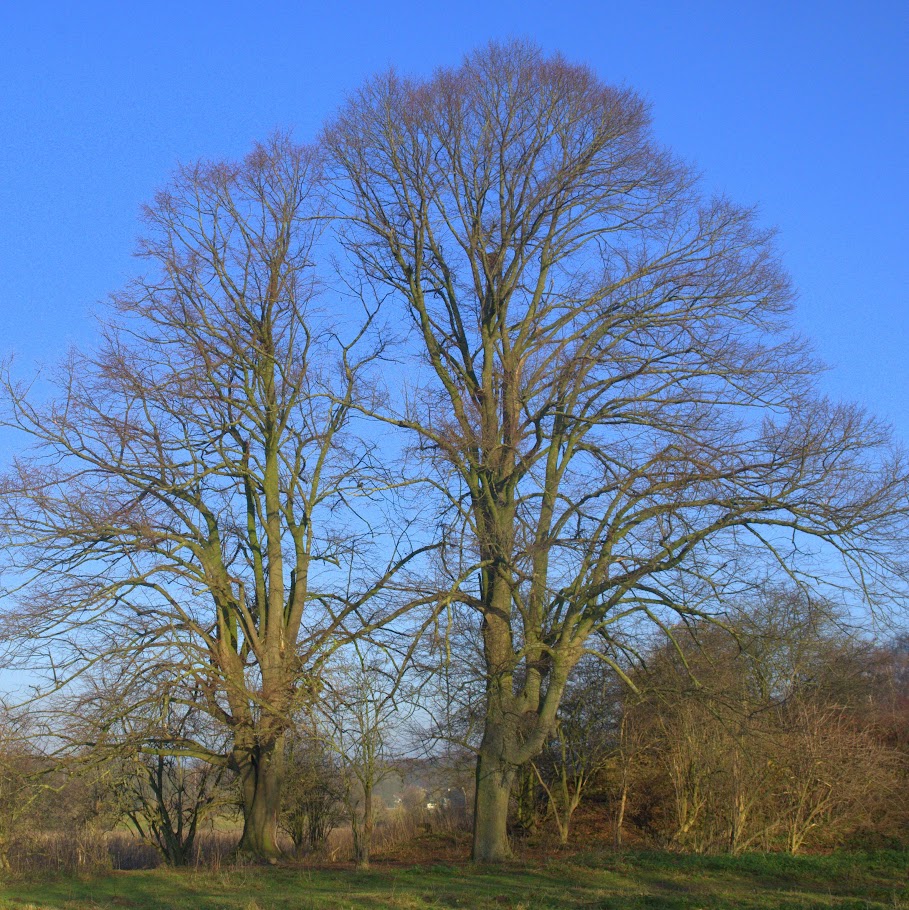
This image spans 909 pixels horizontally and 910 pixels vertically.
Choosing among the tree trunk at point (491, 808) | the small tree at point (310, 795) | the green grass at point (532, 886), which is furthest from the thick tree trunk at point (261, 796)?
the tree trunk at point (491, 808)

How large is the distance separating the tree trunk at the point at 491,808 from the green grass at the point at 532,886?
2.59 ft

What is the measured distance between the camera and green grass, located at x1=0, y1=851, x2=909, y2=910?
11.1 m

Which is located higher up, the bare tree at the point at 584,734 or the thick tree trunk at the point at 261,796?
the bare tree at the point at 584,734

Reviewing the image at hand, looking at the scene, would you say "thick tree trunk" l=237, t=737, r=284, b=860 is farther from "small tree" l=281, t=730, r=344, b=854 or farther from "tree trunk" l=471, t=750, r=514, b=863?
"tree trunk" l=471, t=750, r=514, b=863

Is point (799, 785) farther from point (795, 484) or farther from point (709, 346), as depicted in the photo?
point (709, 346)

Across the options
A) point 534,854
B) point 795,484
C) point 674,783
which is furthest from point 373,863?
point 795,484

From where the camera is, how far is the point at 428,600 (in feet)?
50.6

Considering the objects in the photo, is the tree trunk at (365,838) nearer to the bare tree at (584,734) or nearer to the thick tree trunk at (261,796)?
the thick tree trunk at (261,796)

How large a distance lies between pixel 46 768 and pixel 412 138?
1262 cm

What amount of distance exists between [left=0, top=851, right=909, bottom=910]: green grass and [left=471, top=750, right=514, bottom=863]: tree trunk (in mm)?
789

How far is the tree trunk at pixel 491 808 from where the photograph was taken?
15562 mm

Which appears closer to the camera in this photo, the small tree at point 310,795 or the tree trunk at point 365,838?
the tree trunk at point 365,838

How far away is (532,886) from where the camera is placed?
41.4ft

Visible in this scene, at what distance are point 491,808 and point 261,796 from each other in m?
4.41
